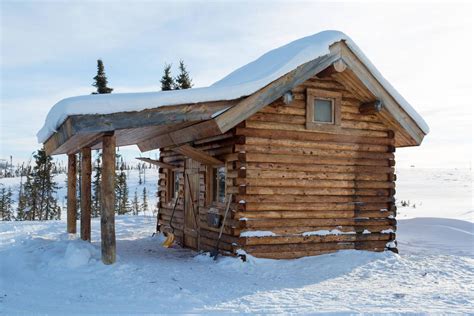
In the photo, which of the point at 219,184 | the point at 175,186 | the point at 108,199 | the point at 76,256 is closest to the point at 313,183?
the point at 219,184

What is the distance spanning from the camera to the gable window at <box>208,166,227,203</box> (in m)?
12.8

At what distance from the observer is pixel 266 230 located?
12.0 metres

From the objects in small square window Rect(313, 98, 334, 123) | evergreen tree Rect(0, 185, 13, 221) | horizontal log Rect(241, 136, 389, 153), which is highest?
small square window Rect(313, 98, 334, 123)

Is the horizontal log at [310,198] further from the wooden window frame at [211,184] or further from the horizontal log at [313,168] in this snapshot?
the wooden window frame at [211,184]

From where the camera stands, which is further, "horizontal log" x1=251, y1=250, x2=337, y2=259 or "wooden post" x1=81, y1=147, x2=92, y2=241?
"wooden post" x1=81, y1=147, x2=92, y2=241

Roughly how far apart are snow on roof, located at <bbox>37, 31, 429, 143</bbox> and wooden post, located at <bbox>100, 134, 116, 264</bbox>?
89 cm

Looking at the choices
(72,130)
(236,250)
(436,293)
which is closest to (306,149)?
(236,250)

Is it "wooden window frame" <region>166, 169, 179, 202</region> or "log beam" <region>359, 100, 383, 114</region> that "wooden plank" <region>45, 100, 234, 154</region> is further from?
"wooden window frame" <region>166, 169, 179, 202</region>

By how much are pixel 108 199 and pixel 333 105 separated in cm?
649

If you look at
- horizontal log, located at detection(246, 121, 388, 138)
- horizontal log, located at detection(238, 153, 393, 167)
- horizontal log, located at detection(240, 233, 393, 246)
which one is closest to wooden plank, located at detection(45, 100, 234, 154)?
horizontal log, located at detection(246, 121, 388, 138)

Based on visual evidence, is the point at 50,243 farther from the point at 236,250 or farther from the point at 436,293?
the point at 436,293

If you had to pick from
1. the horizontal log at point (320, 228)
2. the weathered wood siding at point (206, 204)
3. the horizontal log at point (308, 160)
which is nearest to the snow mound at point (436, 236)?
the horizontal log at point (320, 228)

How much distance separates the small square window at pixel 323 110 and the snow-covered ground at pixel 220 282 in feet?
11.8

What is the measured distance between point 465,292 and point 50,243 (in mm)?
9703
